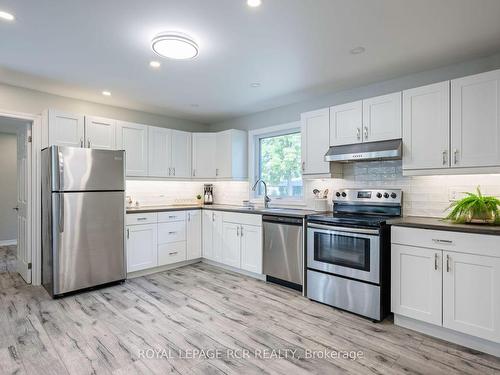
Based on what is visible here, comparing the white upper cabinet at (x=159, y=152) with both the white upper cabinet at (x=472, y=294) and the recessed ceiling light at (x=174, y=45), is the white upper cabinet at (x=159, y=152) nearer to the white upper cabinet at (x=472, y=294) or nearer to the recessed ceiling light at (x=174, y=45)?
the recessed ceiling light at (x=174, y=45)

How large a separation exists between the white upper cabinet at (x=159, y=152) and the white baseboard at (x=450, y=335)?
376 centimetres

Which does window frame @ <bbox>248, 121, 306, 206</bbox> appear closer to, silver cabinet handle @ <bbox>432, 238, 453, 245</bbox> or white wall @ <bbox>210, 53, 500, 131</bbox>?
white wall @ <bbox>210, 53, 500, 131</bbox>

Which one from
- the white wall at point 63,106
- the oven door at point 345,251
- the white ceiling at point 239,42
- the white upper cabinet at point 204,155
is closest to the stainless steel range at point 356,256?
the oven door at point 345,251

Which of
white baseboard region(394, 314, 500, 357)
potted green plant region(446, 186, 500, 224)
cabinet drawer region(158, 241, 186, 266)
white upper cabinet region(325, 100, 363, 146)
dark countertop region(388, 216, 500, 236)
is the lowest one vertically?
white baseboard region(394, 314, 500, 357)

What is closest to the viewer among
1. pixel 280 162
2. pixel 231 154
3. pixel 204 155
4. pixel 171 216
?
pixel 171 216

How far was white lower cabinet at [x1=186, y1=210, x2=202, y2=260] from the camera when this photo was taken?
15.0 ft

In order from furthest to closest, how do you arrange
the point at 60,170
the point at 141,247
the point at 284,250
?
the point at 141,247, the point at 284,250, the point at 60,170

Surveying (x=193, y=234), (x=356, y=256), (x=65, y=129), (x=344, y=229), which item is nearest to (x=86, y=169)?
(x=65, y=129)

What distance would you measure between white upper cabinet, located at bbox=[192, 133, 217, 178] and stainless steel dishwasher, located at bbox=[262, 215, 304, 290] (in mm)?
1778

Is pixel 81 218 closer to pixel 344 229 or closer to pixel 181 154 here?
pixel 181 154

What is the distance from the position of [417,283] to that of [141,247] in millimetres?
3395

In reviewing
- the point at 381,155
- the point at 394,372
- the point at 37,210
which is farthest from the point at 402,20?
the point at 37,210

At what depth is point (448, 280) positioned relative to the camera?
2.30m

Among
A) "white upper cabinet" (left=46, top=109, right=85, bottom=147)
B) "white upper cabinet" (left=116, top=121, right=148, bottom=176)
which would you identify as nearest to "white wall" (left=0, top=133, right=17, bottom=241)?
"white upper cabinet" (left=46, top=109, right=85, bottom=147)
